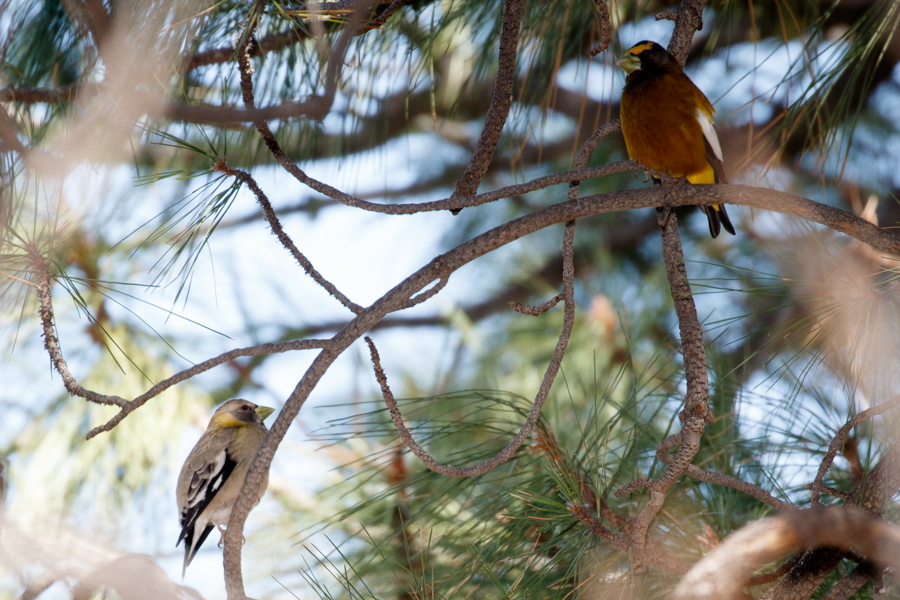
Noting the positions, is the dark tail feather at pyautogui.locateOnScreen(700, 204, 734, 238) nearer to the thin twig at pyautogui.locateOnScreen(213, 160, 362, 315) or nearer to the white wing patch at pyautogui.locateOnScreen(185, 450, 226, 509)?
the thin twig at pyautogui.locateOnScreen(213, 160, 362, 315)

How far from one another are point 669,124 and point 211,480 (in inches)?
54.9

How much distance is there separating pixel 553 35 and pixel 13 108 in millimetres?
1272

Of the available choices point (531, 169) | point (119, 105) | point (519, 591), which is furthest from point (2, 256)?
point (531, 169)

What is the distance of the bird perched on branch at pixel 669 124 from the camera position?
1.63 m

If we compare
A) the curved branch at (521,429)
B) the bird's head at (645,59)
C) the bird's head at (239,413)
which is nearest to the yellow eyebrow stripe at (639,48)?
the bird's head at (645,59)

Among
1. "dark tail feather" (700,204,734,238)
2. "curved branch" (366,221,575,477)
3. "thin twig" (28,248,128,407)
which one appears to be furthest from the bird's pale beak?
"thin twig" (28,248,128,407)

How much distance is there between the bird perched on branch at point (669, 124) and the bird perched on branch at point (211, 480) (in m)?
1.22

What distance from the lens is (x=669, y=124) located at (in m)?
1.63

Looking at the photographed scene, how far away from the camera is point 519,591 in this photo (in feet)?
4.62

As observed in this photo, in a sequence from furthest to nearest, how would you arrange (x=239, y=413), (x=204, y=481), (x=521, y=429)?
(x=239, y=413) → (x=204, y=481) → (x=521, y=429)

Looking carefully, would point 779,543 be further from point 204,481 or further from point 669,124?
point 204,481

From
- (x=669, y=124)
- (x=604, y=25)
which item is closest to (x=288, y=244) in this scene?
(x=604, y=25)

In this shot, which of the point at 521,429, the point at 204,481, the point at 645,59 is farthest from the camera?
the point at 204,481

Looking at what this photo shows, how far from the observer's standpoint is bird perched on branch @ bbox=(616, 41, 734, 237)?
1.63m
